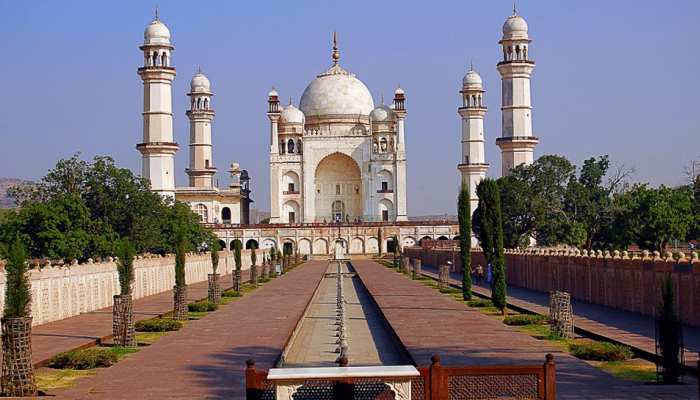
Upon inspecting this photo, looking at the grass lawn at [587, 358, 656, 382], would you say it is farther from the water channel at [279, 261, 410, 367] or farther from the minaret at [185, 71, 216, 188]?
the minaret at [185, 71, 216, 188]

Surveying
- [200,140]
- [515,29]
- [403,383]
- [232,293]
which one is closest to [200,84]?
[200,140]

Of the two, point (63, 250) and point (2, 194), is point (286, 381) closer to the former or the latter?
point (63, 250)

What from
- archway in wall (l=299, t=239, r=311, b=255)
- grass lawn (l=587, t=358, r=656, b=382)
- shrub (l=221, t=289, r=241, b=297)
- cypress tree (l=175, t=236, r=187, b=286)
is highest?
archway in wall (l=299, t=239, r=311, b=255)

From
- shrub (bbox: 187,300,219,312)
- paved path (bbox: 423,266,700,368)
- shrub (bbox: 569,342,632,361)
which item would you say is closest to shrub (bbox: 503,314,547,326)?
paved path (bbox: 423,266,700,368)

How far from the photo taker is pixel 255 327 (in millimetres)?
15812

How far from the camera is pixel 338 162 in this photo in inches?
2896

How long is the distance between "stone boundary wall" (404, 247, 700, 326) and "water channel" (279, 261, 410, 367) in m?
3.59

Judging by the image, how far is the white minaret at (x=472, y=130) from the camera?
64750 millimetres

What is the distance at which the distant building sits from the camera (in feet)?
174

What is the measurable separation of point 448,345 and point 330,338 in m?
4.01

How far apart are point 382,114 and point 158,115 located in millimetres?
22111

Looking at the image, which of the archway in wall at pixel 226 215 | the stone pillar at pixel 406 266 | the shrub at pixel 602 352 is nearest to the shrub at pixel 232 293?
the stone pillar at pixel 406 266

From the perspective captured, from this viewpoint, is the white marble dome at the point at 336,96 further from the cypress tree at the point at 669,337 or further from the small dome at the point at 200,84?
the cypress tree at the point at 669,337

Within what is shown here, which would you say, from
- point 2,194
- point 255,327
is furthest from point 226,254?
point 2,194
